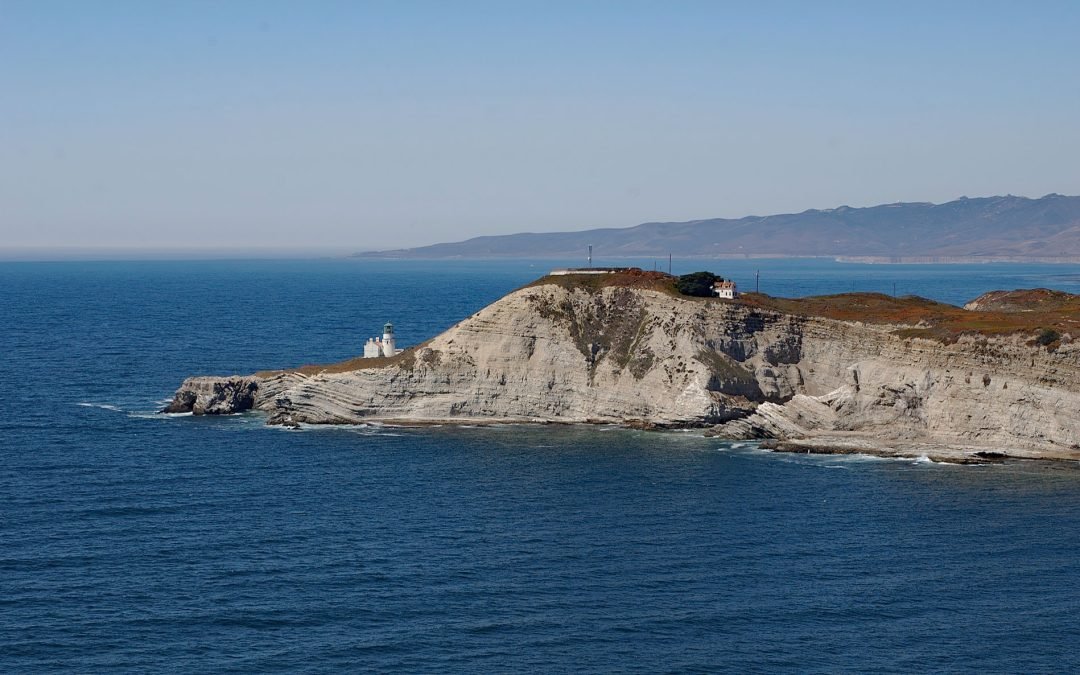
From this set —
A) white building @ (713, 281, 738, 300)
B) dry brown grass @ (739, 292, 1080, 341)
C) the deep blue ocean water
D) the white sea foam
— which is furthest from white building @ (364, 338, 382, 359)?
dry brown grass @ (739, 292, 1080, 341)

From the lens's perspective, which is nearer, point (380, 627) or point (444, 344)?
point (380, 627)

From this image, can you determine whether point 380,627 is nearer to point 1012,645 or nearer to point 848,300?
point 1012,645

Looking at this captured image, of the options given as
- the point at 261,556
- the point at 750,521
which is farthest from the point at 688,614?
the point at 261,556

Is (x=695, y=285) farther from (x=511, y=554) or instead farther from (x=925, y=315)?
(x=511, y=554)

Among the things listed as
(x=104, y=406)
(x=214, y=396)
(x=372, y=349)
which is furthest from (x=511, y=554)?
(x=104, y=406)

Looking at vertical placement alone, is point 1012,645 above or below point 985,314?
below

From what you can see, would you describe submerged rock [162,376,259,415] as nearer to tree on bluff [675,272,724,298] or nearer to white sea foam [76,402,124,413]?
white sea foam [76,402,124,413]
